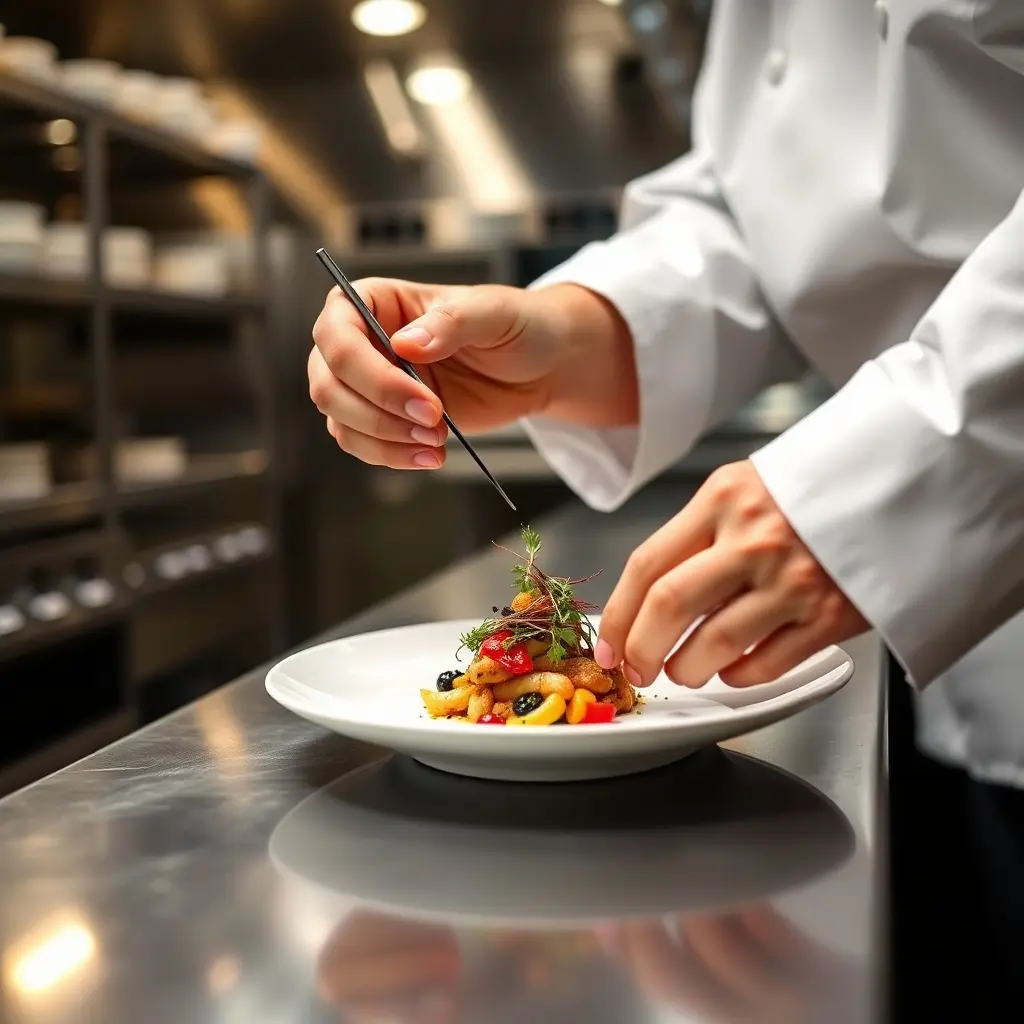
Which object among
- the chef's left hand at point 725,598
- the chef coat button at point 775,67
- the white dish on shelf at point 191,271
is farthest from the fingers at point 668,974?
the white dish on shelf at point 191,271

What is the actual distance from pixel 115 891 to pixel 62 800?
0.14m

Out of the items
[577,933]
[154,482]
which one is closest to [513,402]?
[577,933]

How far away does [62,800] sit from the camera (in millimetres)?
620

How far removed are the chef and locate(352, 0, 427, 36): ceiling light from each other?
1.95 metres

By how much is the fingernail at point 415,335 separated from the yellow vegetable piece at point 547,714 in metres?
0.26

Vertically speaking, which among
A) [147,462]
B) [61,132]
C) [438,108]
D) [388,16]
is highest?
[388,16]

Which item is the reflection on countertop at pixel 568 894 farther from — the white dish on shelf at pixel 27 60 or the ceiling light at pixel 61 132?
the ceiling light at pixel 61 132

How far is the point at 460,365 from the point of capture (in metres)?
1.03

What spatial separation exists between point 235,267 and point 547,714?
3272mm

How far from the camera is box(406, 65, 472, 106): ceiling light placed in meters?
3.60

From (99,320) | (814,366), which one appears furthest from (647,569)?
(99,320)

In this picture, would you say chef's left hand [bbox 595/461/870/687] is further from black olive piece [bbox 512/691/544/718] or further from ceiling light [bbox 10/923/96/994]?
ceiling light [bbox 10/923/96/994]

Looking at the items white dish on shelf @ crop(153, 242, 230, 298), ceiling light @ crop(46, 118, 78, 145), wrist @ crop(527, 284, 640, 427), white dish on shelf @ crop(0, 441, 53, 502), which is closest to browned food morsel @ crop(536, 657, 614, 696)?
wrist @ crop(527, 284, 640, 427)

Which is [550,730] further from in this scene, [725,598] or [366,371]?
[366,371]
